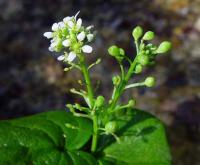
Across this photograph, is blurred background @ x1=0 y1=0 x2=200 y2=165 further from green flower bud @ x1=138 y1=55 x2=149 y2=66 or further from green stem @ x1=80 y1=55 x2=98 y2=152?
green flower bud @ x1=138 y1=55 x2=149 y2=66

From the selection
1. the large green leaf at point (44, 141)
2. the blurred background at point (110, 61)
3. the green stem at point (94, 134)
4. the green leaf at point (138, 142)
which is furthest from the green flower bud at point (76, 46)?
the blurred background at point (110, 61)

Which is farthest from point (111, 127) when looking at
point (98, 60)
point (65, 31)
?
point (65, 31)

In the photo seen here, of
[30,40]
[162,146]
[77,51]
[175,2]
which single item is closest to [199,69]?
[175,2]

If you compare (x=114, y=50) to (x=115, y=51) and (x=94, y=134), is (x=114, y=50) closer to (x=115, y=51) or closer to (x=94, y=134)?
(x=115, y=51)

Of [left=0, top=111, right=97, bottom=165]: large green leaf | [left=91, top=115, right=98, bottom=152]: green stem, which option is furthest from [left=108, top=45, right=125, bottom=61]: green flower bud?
[left=0, top=111, right=97, bottom=165]: large green leaf

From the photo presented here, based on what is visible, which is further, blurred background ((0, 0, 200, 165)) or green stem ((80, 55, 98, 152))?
blurred background ((0, 0, 200, 165))

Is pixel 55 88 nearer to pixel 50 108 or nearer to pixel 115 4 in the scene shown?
pixel 50 108
